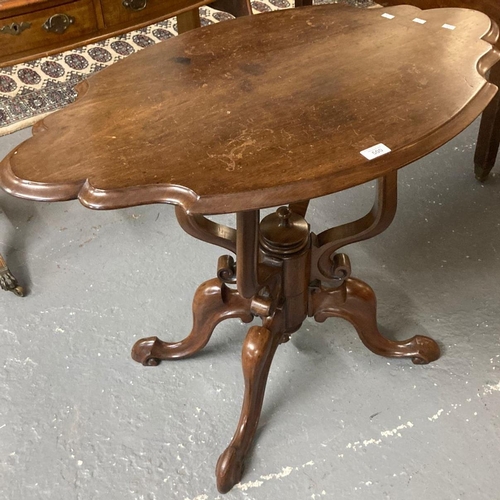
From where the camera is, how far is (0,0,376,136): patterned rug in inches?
78.7

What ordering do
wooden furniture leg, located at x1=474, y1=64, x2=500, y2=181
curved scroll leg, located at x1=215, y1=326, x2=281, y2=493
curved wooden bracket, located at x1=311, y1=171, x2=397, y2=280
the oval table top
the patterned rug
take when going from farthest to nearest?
the patterned rug, wooden furniture leg, located at x1=474, y1=64, x2=500, y2=181, curved scroll leg, located at x1=215, y1=326, x2=281, y2=493, curved wooden bracket, located at x1=311, y1=171, x2=397, y2=280, the oval table top

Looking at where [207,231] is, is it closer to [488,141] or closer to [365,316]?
[365,316]

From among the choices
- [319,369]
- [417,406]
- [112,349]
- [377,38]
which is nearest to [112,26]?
[377,38]

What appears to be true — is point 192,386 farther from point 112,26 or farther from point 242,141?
point 112,26

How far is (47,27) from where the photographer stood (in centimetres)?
111

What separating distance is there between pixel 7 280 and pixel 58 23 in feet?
2.02

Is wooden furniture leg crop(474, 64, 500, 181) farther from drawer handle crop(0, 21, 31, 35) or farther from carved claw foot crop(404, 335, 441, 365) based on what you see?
drawer handle crop(0, 21, 31, 35)

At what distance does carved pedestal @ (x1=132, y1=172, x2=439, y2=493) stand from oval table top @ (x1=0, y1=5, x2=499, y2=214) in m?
0.14

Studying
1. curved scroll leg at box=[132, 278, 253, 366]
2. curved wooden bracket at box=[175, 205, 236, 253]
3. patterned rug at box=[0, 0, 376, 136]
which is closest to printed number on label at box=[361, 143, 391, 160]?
curved wooden bracket at box=[175, 205, 236, 253]

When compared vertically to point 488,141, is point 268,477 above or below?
below

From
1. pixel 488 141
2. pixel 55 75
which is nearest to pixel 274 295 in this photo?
pixel 488 141

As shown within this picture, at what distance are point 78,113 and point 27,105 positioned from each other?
1.35 metres

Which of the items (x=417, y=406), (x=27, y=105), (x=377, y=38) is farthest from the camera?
(x=27, y=105)

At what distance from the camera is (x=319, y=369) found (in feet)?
4.01
